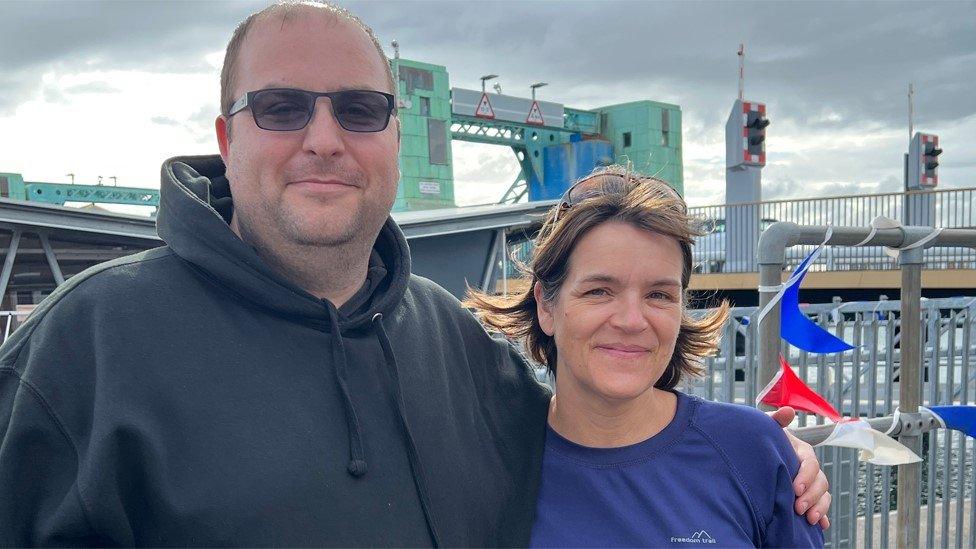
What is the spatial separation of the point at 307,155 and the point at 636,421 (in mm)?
1002

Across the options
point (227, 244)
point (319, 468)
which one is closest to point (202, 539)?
point (319, 468)

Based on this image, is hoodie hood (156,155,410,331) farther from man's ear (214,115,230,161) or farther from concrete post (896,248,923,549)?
concrete post (896,248,923,549)

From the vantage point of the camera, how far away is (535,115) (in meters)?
29.3

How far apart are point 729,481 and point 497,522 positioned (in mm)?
550

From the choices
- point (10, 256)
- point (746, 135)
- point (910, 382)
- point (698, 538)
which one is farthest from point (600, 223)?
point (746, 135)

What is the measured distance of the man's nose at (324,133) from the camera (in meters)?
1.82

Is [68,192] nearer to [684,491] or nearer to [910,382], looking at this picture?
[910,382]

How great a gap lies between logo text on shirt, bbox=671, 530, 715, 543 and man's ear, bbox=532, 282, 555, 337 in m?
0.60

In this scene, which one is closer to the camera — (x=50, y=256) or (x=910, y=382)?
(x=910, y=382)

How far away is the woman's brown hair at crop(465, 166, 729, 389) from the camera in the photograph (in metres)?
1.94

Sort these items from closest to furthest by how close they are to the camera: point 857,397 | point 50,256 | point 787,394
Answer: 1. point 787,394
2. point 857,397
3. point 50,256

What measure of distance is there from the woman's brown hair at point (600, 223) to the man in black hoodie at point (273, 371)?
0.27 meters

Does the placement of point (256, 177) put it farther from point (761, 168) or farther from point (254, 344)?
point (761, 168)

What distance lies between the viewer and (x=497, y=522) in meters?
1.94
